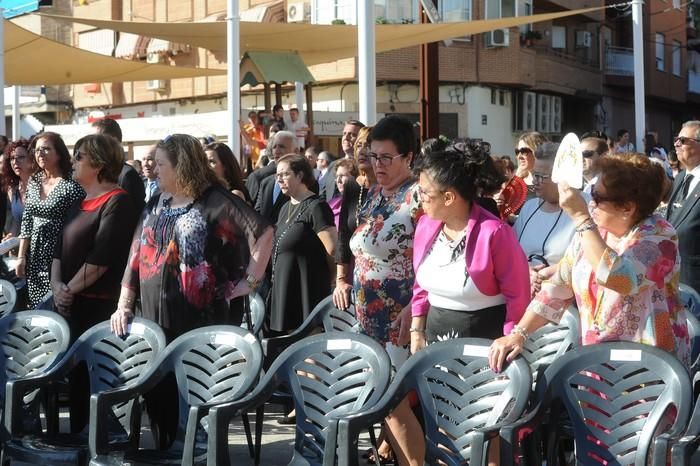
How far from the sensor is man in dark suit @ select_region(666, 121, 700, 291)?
703 centimetres

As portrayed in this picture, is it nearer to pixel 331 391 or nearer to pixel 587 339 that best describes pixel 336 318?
pixel 331 391

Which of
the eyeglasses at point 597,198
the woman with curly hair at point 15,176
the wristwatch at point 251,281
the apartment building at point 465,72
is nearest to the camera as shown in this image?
the eyeglasses at point 597,198

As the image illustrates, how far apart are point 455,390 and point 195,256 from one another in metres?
1.60

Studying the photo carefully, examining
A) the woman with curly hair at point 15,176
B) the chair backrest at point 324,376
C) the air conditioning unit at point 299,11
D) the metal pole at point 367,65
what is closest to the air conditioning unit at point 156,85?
the air conditioning unit at point 299,11

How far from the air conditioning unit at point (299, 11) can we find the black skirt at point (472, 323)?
2301cm

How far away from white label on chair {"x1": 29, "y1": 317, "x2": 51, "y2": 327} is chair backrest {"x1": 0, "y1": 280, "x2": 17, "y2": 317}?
83 cm

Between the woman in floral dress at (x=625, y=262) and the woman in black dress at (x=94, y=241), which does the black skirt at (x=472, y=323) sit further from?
the woman in black dress at (x=94, y=241)

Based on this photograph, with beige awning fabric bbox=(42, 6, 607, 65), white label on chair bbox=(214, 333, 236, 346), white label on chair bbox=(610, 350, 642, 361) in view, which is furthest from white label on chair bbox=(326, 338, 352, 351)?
beige awning fabric bbox=(42, 6, 607, 65)

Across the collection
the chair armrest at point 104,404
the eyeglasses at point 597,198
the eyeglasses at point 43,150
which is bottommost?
the chair armrest at point 104,404

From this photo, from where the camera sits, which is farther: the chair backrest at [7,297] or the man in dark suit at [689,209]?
the man in dark suit at [689,209]

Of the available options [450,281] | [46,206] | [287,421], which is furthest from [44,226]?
[450,281]

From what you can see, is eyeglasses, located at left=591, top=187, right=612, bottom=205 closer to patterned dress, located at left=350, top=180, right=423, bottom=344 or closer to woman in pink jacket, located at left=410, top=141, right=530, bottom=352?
woman in pink jacket, located at left=410, top=141, right=530, bottom=352

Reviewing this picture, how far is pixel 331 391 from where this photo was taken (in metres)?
4.64

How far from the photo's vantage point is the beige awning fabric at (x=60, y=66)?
16423mm
